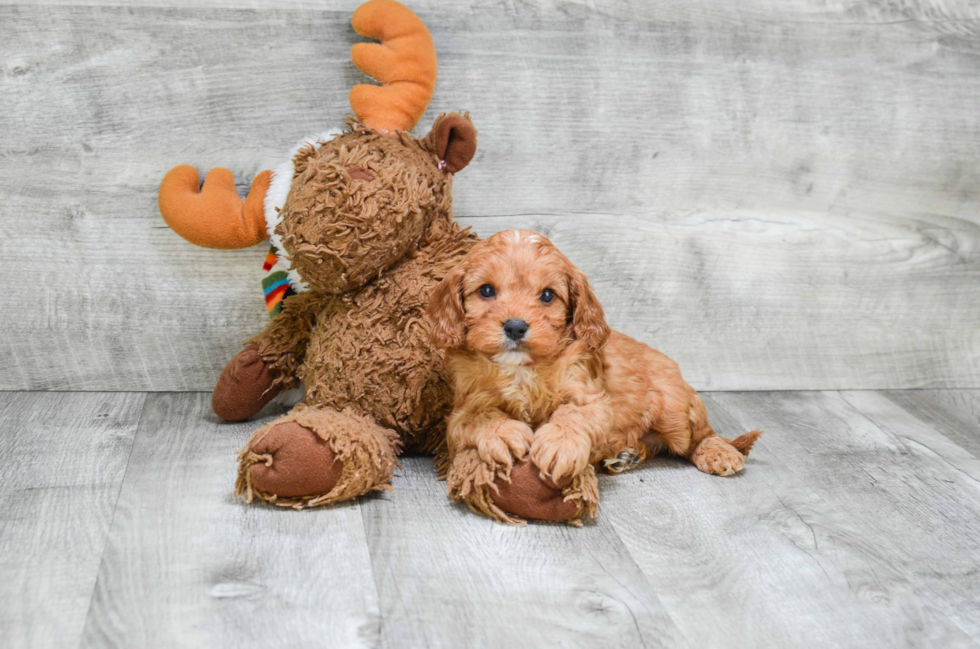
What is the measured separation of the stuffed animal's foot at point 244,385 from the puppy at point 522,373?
0.50 m

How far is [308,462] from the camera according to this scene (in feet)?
5.01

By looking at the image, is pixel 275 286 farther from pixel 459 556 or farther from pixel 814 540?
pixel 814 540

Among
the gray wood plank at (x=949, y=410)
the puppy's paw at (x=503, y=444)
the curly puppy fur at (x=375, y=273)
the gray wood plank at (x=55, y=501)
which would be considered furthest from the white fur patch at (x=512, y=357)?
the gray wood plank at (x=949, y=410)

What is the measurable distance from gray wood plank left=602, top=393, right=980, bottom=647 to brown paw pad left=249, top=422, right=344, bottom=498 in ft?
1.77

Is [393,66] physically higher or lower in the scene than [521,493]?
higher

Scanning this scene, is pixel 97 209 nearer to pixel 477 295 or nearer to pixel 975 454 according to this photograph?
pixel 477 295

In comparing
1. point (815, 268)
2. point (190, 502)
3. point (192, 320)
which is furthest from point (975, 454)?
point (192, 320)

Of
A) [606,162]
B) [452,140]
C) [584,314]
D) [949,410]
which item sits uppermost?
[452,140]

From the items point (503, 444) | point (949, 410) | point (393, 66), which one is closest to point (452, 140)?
point (393, 66)

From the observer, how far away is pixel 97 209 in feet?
6.80

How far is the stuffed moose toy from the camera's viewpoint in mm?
1549

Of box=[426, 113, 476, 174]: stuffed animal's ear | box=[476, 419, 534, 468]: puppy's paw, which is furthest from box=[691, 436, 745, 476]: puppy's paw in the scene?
box=[426, 113, 476, 174]: stuffed animal's ear

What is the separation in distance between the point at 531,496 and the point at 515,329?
30 centimetres

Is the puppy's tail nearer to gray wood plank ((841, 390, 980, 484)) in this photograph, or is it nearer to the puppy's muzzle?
gray wood plank ((841, 390, 980, 484))
